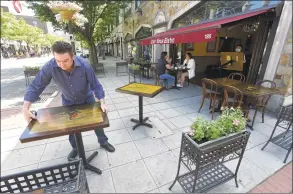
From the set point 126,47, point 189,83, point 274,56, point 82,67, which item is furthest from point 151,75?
point 126,47

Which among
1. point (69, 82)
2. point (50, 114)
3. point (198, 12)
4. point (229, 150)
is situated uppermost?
point (198, 12)

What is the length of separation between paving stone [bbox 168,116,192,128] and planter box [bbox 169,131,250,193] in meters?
1.58

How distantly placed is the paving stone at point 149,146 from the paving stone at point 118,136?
0.90 ft

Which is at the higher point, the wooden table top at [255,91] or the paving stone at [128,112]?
the wooden table top at [255,91]

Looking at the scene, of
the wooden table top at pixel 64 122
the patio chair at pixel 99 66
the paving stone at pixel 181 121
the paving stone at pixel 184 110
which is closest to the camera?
the wooden table top at pixel 64 122

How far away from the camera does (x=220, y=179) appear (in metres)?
2.11

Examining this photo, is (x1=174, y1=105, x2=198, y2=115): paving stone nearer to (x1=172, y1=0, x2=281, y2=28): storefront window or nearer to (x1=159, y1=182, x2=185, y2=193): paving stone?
(x1=159, y1=182, x2=185, y2=193): paving stone

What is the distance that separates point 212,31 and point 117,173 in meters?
3.63

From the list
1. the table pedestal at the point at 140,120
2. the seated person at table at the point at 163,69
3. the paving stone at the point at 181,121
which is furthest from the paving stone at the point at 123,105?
the seated person at table at the point at 163,69

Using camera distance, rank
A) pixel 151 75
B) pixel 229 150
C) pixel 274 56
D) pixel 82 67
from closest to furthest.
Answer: pixel 229 150, pixel 82 67, pixel 274 56, pixel 151 75

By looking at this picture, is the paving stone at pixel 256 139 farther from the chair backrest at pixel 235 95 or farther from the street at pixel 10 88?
the street at pixel 10 88

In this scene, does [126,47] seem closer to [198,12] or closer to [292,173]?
[198,12]

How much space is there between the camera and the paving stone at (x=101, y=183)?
214cm

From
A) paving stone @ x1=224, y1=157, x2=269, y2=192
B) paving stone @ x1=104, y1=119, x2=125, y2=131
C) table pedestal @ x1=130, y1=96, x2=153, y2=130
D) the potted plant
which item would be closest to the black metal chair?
paving stone @ x1=224, y1=157, x2=269, y2=192
